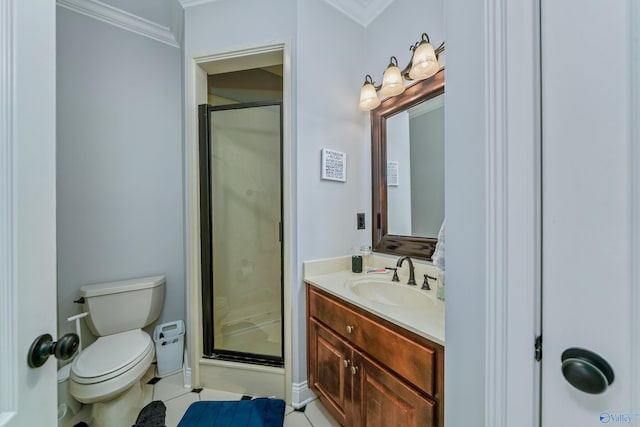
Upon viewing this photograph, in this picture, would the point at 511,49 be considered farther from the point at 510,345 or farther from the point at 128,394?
the point at 128,394

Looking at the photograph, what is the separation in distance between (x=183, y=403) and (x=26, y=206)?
1.69m

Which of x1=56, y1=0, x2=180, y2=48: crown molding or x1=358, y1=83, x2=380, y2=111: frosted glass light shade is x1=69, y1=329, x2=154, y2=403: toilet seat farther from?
x1=56, y1=0, x2=180, y2=48: crown molding

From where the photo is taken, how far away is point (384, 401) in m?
0.99

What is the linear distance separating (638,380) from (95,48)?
9.65 ft

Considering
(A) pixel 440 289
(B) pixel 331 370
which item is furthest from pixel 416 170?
(B) pixel 331 370

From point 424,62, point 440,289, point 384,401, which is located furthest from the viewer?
point 424,62

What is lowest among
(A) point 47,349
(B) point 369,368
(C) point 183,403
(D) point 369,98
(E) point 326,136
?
(C) point 183,403

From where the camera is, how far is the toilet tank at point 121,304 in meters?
1.63

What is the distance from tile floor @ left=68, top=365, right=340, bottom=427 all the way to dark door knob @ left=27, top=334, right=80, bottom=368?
1.32 metres

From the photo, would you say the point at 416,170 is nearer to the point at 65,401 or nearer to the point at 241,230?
the point at 241,230

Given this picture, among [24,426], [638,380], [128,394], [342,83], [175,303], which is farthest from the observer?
[175,303]

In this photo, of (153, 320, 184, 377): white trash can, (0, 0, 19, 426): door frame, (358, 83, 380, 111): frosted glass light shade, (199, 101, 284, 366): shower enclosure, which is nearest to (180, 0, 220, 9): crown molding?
(199, 101, 284, 366): shower enclosure

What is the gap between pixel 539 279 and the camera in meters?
0.47

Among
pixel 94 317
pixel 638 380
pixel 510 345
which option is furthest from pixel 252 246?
pixel 638 380
